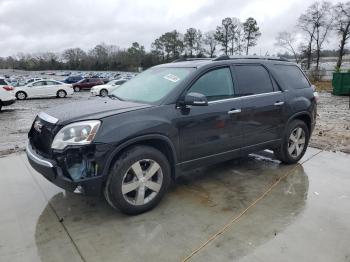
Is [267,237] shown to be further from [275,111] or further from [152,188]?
[275,111]

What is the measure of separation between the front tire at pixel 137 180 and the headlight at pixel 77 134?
16.0 inches

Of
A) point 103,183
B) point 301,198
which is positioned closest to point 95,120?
point 103,183

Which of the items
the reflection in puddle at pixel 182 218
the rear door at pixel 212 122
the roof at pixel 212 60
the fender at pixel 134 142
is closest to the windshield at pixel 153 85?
the roof at pixel 212 60

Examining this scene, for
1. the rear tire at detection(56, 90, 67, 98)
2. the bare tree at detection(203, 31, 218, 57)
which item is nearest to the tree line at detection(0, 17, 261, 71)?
the bare tree at detection(203, 31, 218, 57)

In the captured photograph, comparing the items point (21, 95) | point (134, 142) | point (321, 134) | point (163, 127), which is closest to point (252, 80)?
point (163, 127)

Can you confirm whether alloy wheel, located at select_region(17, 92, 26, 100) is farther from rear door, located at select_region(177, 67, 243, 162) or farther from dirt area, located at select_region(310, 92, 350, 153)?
rear door, located at select_region(177, 67, 243, 162)

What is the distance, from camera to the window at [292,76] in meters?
5.07

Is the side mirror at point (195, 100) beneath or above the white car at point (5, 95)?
above

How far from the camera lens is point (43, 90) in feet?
77.2

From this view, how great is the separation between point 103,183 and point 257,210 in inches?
71.2

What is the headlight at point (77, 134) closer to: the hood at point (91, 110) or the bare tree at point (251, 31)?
the hood at point (91, 110)

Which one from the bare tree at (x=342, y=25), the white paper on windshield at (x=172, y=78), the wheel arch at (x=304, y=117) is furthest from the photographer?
the bare tree at (x=342, y=25)

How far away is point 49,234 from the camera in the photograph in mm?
3223

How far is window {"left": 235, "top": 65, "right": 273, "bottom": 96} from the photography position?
14.5 ft
